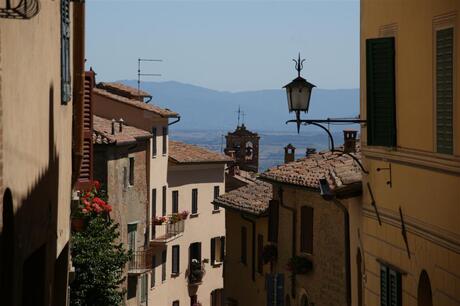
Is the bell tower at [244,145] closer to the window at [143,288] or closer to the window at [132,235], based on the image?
the window at [143,288]

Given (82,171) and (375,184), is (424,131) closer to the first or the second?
(375,184)

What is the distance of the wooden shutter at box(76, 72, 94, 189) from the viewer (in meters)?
24.0

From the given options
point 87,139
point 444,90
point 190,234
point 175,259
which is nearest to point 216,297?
point 190,234

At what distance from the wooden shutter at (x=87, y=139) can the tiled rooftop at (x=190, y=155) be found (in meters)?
35.7

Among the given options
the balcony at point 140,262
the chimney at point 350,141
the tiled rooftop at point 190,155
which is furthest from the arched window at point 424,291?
the tiled rooftop at point 190,155

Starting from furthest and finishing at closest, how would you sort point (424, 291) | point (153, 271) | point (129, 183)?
point (153, 271) → point (129, 183) → point (424, 291)

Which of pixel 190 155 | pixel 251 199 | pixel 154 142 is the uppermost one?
pixel 154 142

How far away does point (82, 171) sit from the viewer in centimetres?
2459

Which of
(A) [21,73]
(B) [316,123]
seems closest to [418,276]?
(B) [316,123]

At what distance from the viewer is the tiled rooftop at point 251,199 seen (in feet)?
134

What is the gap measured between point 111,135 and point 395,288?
2766 cm

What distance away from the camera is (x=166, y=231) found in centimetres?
5778

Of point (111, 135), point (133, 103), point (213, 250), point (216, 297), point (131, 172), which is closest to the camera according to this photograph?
point (111, 135)

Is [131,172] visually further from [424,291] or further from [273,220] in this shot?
[424,291]
